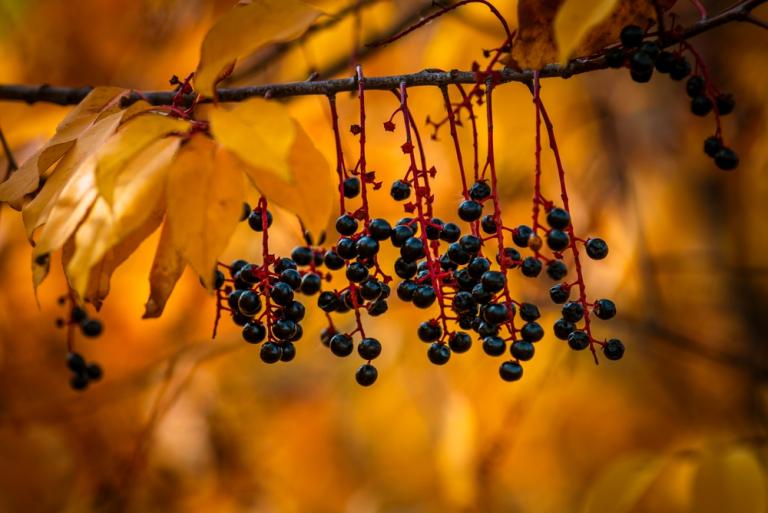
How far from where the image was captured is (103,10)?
2.61 m

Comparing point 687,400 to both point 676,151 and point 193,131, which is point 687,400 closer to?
point 676,151

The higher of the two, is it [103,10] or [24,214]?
[103,10]

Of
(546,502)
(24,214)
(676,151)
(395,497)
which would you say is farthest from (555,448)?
Result: (24,214)

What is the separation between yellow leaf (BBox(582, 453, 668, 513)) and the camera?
180 cm

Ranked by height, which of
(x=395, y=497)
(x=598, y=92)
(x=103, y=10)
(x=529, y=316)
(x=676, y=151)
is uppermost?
(x=103, y=10)

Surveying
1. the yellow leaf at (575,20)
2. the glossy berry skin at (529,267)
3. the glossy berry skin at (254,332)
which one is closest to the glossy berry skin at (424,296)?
the glossy berry skin at (529,267)

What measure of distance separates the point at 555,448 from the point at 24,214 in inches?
102

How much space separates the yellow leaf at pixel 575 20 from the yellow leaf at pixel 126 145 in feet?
1.55

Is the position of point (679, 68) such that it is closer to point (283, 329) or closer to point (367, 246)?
point (367, 246)

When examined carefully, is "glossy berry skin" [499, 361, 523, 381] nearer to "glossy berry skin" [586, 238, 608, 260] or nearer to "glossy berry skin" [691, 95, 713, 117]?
"glossy berry skin" [586, 238, 608, 260]

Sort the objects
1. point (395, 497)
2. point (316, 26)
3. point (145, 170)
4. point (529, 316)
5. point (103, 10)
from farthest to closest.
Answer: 1. point (395, 497)
2. point (103, 10)
3. point (316, 26)
4. point (529, 316)
5. point (145, 170)

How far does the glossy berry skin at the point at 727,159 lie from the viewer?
3.92 feet

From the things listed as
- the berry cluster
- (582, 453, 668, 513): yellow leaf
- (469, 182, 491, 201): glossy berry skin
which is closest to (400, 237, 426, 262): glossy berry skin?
(469, 182, 491, 201): glossy berry skin

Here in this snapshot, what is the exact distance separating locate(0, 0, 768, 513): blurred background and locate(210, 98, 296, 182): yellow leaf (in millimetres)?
1164
